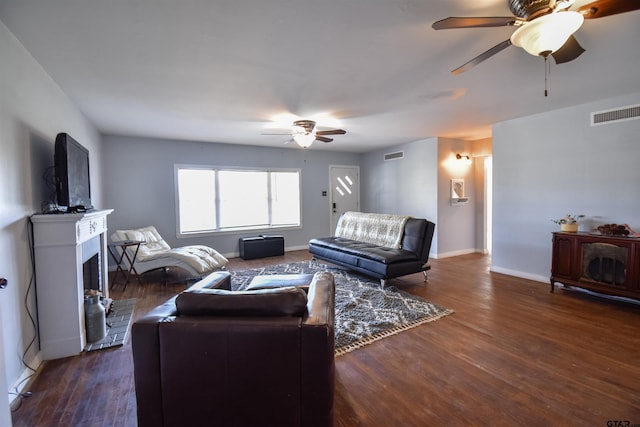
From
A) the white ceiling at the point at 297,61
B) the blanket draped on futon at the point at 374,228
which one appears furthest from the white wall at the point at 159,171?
the blanket draped on futon at the point at 374,228

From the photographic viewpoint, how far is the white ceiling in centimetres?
186

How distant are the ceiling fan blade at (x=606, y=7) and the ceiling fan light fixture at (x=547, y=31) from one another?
0.06m

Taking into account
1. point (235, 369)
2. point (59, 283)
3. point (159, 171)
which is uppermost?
point (159, 171)

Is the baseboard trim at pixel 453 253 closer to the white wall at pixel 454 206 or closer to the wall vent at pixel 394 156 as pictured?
the white wall at pixel 454 206

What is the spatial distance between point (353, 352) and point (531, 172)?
3841 mm

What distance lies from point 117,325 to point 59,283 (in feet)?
2.80

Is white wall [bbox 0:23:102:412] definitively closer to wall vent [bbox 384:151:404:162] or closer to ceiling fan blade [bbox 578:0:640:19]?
ceiling fan blade [bbox 578:0:640:19]

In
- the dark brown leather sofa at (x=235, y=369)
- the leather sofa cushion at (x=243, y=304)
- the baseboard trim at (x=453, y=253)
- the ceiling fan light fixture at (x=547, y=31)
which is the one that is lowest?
the baseboard trim at (x=453, y=253)

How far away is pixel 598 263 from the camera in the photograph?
136 inches

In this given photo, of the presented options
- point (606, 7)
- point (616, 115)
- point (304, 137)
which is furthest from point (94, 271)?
point (616, 115)

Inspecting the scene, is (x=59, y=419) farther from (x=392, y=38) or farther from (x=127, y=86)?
(x=392, y=38)

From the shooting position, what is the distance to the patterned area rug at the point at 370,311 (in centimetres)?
272

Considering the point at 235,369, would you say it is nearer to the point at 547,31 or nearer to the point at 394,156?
the point at 547,31

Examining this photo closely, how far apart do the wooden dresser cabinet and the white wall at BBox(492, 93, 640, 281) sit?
0.42 metres
